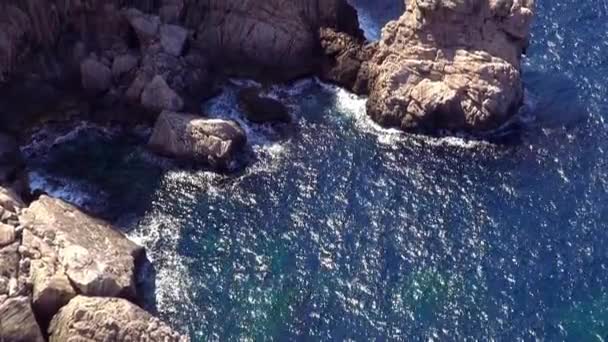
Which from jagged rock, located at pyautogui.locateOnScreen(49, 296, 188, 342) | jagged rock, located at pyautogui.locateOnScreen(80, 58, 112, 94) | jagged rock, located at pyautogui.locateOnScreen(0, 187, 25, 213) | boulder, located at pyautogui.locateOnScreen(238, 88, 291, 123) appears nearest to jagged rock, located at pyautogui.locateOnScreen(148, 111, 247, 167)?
A: boulder, located at pyautogui.locateOnScreen(238, 88, 291, 123)

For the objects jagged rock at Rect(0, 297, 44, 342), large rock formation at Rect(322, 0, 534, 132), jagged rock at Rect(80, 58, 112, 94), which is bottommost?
jagged rock at Rect(0, 297, 44, 342)

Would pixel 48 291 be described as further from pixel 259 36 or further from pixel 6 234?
pixel 259 36

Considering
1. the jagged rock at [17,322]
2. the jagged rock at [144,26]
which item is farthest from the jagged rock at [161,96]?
the jagged rock at [17,322]

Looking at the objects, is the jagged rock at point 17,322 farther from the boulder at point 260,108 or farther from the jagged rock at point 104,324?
the boulder at point 260,108

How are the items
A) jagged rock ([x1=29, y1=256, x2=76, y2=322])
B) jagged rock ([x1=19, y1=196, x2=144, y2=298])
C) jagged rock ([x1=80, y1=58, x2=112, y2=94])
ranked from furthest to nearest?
jagged rock ([x1=80, y1=58, x2=112, y2=94]), jagged rock ([x1=19, y1=196, x2=144, y2=298]), jagged rock ([x1=29, y1=256, x2=76, y2=322])

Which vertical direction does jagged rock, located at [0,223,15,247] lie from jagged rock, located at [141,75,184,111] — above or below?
below

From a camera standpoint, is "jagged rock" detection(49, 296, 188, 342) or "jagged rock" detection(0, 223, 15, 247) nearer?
"jagged rock" detection(49, 296, 188, 342)

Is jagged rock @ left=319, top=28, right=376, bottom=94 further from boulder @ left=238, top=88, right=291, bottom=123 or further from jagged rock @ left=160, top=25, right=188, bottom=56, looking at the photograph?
jagged rock @ left=160, top=25, right=188, bottom=56

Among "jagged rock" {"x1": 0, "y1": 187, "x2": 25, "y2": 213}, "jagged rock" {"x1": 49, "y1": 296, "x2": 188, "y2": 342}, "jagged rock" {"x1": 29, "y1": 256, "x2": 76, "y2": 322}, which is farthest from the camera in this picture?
"jagged rock" {"x1": 0, "y1": 187, "x2": 25, "y2": 213}

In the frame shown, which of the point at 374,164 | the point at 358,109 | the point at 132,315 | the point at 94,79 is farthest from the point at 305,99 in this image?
the point at 132,315
